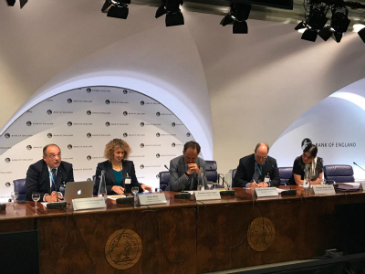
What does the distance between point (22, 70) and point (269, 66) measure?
11.8ft

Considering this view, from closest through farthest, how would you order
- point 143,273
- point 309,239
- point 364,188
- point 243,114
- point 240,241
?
point 143,273 < point 240,241 < point 309,239 < point 364,188 < point 243,114

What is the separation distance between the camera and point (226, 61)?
550 centimetres

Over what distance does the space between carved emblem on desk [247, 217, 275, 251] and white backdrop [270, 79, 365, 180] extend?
4050 millimetres

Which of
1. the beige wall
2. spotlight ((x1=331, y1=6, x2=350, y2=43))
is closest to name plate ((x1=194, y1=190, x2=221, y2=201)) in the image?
the beige wall

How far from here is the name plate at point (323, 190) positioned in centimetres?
357

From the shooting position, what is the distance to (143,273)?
2850 mm

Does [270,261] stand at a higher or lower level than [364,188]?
lower

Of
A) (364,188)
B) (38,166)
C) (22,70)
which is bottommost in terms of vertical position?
(364,188)

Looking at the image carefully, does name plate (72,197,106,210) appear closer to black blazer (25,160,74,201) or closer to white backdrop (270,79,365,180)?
black blazer (25,160,74,201)

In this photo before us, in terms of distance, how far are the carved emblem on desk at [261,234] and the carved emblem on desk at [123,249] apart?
102cm

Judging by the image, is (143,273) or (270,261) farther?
(270,261)

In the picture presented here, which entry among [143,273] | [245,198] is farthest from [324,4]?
[143,273]

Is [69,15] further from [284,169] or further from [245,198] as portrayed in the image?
[284,169]

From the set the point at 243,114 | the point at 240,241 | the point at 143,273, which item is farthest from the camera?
Result: the point at 243,114
